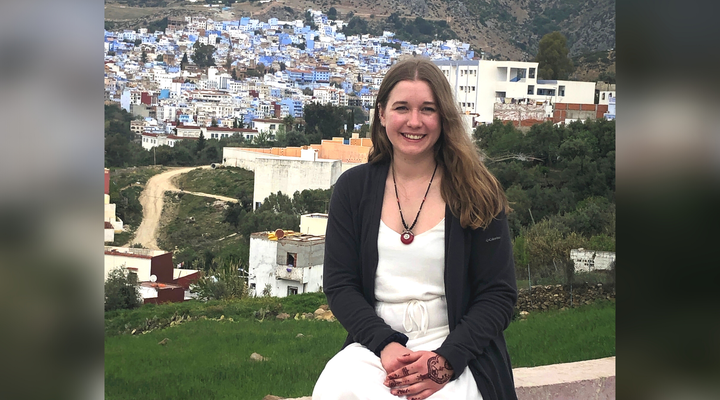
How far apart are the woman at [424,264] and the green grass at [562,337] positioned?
2140 millimetres

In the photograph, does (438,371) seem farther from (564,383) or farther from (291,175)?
(291,175)

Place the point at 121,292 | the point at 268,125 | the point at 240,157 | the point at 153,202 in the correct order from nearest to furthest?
the point at 121,292 < the point at 153,202 < the point at 240,157 < the point at 268,125

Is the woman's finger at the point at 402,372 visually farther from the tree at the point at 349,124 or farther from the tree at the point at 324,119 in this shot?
the tree at the point at 324,119

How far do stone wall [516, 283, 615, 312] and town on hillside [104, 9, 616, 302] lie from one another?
4880mm

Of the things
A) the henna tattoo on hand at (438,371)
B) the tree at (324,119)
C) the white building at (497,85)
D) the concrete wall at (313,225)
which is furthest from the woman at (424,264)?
the tree at (324,119)

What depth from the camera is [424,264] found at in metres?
1.31

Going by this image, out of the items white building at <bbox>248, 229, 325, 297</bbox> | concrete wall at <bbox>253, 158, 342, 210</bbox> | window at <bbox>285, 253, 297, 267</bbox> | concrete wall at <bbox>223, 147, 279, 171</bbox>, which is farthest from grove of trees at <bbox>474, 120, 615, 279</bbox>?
concrete wall at <bbox>223, 147, 279, 171</bbox>

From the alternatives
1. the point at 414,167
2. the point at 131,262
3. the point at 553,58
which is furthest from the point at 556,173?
the point at 414,167

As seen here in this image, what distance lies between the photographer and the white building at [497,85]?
A: 16.4 meters

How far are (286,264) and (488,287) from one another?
372 inches

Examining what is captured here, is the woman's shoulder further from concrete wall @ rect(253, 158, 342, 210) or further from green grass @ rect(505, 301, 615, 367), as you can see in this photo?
concrete wall @ rect(253, 158, 342, 210)

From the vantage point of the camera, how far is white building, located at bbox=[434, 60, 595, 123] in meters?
16.4

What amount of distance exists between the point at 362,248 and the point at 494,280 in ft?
0.89
